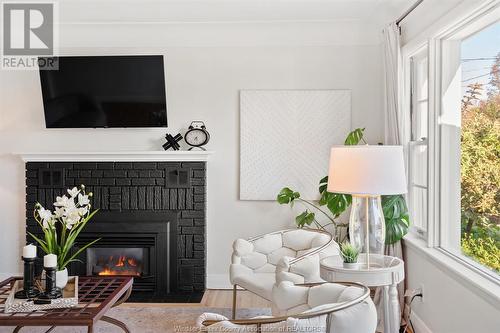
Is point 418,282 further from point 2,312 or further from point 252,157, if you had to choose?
point 2,312

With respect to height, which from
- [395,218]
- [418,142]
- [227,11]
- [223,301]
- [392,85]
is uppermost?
[227,11]

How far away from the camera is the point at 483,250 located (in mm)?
2881

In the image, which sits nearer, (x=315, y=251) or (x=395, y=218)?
(x=315, y=251)

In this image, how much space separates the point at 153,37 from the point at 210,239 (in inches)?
82.5

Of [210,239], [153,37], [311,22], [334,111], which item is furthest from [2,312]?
[311,22]

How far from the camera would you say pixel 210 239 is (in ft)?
16.0

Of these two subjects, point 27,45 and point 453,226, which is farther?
point 27,45

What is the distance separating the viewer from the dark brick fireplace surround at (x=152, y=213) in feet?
15.4

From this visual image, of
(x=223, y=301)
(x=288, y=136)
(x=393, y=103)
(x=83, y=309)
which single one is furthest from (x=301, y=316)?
(x=288, y=136)

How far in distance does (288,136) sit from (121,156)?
1630mm

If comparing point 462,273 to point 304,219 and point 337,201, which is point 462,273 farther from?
point 304,219

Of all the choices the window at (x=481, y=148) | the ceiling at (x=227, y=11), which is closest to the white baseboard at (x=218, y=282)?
the window at (x=481, y=148)

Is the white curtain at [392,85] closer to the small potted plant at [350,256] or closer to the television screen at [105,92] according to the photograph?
the small potted plant at [350,256]

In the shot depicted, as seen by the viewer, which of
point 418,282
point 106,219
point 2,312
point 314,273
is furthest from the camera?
point 106,219
